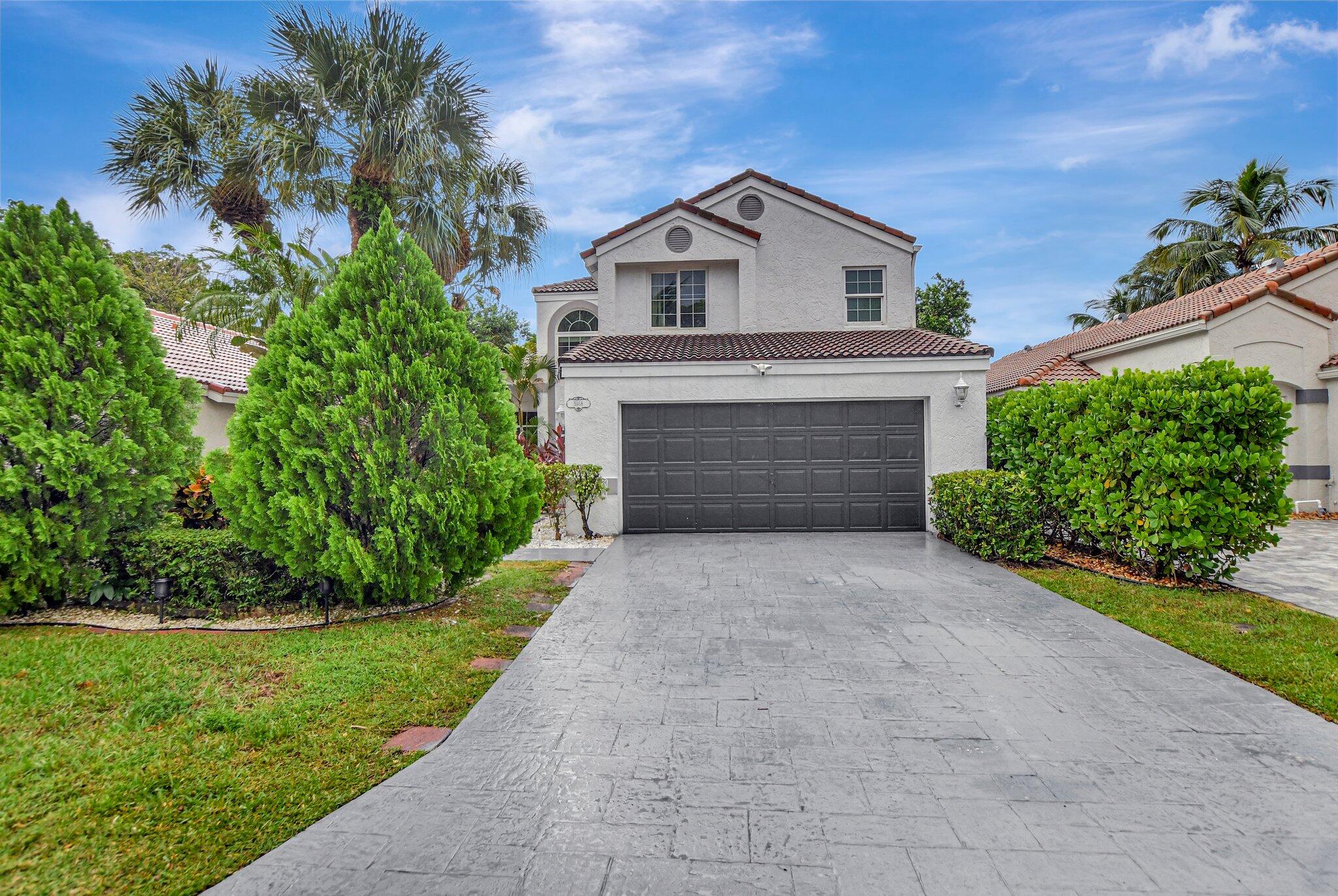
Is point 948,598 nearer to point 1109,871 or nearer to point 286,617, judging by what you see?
point 1109,871

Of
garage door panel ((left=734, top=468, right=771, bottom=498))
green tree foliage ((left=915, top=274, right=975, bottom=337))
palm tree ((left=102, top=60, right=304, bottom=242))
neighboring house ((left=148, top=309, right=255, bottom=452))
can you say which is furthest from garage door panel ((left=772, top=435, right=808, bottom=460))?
green tree foliage ((left=915, top=274, right=975, bottom=337))

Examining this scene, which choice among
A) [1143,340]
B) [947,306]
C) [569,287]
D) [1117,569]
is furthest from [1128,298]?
[1117,569]

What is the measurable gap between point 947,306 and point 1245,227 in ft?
33.0

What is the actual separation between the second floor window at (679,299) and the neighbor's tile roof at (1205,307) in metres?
7.86

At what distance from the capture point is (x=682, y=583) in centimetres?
775

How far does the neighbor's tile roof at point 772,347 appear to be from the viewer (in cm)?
1162

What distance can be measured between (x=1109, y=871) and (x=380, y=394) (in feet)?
20.2

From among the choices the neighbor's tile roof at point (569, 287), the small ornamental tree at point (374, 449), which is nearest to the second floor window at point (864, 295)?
the neighbor's tile roof at point (569, 287)

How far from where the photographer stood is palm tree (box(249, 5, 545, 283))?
13.8m

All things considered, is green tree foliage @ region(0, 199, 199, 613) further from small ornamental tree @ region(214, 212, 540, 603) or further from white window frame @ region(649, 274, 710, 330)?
white window frame @ region(649, 274, 710, 330)

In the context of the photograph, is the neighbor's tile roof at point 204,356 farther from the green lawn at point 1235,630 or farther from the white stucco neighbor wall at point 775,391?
the green lawn at point 1235,630

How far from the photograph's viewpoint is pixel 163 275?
25875mm

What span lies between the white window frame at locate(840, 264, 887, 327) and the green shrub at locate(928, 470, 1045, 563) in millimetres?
6323

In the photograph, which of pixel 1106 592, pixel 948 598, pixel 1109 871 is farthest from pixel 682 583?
pixel 1109 871
